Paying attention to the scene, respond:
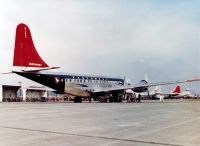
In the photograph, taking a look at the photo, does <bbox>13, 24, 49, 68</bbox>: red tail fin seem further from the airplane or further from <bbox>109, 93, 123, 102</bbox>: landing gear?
<bbox>109, 93, 123, 102</bbox>: landing gear

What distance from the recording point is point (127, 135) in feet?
30.3

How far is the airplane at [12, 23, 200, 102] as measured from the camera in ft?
131

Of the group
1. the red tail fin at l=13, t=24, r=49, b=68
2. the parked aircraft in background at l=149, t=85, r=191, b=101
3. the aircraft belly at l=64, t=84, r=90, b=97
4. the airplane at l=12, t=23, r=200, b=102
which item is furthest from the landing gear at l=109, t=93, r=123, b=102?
the parked aircraft in background at l=149, t=85, r=191, b=101

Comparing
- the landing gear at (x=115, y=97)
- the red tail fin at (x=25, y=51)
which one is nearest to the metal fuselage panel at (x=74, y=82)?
the red tail fin at (x=25, y=51)

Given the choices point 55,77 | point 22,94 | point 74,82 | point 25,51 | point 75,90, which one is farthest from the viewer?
point 22,94

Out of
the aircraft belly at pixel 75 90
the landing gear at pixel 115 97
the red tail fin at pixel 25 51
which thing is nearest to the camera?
the red tail fin at pixel 25 51

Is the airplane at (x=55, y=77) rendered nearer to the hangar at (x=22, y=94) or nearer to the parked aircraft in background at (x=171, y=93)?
the hangar at (x=22, y=94)

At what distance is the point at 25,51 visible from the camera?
4031 cm

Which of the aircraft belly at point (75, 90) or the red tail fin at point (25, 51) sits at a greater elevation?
the red tail fin at point (25, 51)

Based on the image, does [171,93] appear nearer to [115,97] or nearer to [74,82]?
[115,97]

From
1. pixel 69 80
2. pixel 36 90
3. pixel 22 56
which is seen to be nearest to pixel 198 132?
pixel 22 56

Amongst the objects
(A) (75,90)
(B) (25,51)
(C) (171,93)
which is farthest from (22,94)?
(C) (171,93)

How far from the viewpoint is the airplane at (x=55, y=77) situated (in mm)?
39812

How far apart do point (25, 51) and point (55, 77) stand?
633cm
